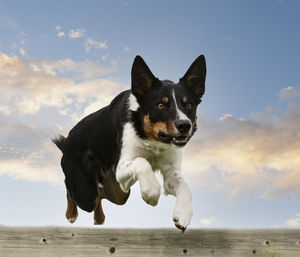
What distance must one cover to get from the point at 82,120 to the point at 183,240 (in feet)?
8.98

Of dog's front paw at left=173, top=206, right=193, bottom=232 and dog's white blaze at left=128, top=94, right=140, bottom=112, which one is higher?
dog's white blaze at left=128, top=94, right=140, bottom=112

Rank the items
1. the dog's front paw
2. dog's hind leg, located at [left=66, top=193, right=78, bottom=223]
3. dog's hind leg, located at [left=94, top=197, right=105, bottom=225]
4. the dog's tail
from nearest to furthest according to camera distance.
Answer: the dog's front paw, dog's hind leg, located at [left=94, top=197, right=105, bottom=225], dog's hind leg, located at [left=66, top=193, right=78, bottom=223], the dog's tail

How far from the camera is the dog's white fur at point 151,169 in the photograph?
14.6ft

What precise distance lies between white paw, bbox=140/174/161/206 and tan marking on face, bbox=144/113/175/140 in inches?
19.2

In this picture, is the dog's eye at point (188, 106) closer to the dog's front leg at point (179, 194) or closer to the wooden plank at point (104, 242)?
the dog's front leg at point (179, 194)

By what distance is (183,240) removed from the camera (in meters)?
4.48

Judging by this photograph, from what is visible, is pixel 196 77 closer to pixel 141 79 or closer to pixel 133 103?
pixel 141 79

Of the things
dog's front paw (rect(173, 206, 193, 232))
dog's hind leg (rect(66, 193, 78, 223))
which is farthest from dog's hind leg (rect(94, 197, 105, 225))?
dog's front paw (rect(173, 206, 193, 232))

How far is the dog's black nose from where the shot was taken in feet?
14.6

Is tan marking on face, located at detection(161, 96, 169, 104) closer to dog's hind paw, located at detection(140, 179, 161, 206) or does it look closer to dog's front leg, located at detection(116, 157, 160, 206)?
dog's front leg, located at detection(116, 157, 160, 206)

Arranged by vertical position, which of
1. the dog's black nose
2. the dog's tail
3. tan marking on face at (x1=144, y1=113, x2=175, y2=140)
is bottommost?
the dog's black nose

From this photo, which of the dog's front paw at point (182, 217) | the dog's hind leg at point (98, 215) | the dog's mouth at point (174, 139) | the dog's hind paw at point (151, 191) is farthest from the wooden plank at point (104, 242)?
the dog's hind leg at point (98, 215)

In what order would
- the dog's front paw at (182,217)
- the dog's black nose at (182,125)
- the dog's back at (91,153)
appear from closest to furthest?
the dog's front paw at (182,217), the dog's black nose at (182,125), the dog's back at (91,153)

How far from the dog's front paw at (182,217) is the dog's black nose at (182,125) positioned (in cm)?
75
